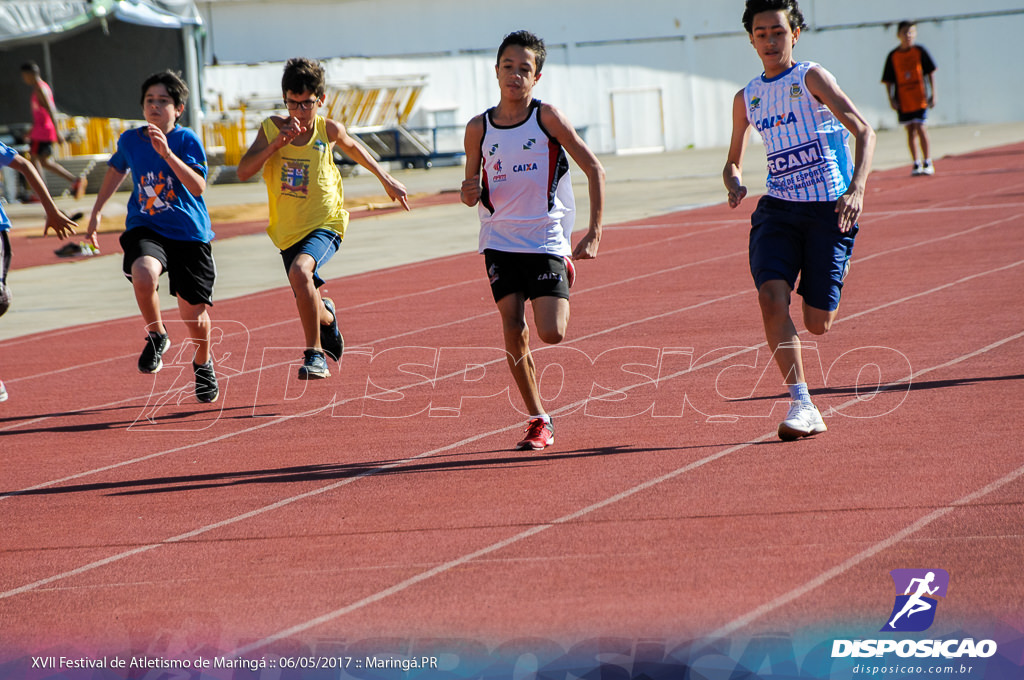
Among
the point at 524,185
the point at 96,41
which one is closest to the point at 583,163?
the point at 524,185

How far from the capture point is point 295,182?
8477 mm

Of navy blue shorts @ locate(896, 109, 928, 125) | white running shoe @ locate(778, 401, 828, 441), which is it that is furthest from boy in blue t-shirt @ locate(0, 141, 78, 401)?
navy blue shorts @ locate(896, 109, 928, 125)

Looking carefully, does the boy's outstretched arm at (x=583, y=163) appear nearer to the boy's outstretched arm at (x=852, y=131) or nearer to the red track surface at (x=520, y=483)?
the red track surface at (x=520, y=483)

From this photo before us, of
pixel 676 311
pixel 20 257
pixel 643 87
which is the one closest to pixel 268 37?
pixel 643 87

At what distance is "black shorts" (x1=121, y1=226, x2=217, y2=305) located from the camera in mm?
8430

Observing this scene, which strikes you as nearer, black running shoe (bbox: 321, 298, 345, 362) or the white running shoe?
the white running shoe

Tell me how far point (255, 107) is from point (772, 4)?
30295 mm

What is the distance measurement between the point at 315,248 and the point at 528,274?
207 centimetres

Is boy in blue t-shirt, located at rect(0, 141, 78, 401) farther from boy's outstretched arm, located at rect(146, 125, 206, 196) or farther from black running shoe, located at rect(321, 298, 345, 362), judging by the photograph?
black running shoe, located at rect(321, 298, 345, 362)

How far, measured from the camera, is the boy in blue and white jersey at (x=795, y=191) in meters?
6.57

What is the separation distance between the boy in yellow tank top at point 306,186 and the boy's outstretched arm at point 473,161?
1.58m

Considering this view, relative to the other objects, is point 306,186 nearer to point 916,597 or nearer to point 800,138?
point 800,138

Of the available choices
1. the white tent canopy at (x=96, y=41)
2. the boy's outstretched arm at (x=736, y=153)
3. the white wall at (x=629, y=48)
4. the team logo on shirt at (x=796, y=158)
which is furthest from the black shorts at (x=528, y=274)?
Answer: the white wall at (x=629, y=48)

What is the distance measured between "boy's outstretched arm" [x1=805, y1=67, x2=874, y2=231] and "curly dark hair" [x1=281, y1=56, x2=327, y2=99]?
9.99ft
